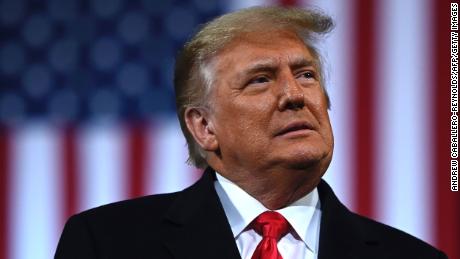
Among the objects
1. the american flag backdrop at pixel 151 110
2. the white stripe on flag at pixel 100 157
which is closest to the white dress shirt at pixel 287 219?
the american flag backdrop at pixel 151 110

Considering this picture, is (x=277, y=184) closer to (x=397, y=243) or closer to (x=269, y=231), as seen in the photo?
(x=269, y=231)

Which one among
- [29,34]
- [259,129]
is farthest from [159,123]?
[259,129]

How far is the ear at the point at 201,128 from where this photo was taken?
186 cm

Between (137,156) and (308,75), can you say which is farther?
(137,156)

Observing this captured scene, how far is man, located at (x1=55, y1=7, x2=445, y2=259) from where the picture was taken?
1.72 metres

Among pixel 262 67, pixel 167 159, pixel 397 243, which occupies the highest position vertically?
pixel 262 67

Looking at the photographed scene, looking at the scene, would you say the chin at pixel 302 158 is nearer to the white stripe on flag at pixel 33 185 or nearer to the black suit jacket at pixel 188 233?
the black suit jacket at pixel 188 233

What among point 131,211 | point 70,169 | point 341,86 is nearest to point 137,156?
point 70,169

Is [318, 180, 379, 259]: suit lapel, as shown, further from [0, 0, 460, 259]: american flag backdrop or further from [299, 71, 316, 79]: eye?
[0, 0, 460, 259]: american flag backdrop

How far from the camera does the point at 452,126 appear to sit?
244 centimetres

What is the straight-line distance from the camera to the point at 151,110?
2602mm

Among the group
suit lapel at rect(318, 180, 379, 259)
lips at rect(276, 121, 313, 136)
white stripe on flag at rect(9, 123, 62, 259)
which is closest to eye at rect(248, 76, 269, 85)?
lips at rect(276, 121, 313, 136)

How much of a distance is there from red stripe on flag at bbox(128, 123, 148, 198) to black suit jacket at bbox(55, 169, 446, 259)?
74cm

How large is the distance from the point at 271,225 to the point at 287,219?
37 mm
